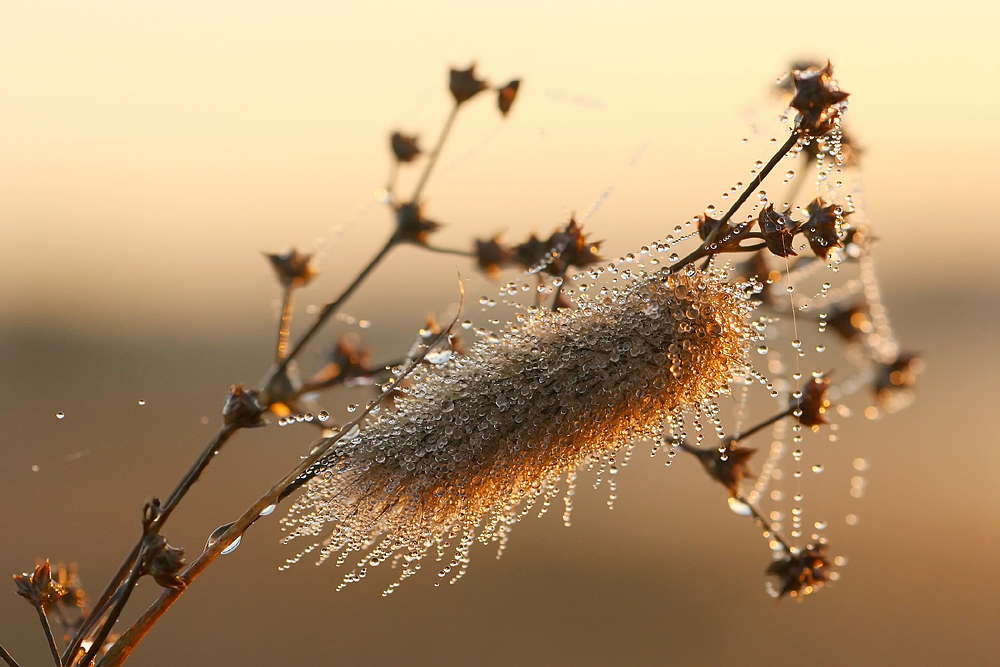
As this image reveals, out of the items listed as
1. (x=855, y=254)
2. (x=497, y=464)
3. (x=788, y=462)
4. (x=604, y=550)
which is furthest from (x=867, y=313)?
(x=788, y=462)

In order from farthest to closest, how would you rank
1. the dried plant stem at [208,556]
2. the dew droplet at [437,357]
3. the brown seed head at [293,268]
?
the brown seed head at [293,268]
the dew droplet at [437,357]
the dried plant stem at [208,556]

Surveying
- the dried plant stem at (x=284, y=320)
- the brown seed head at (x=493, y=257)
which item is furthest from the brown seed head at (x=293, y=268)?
the brown seed head at (x=493, y=257)

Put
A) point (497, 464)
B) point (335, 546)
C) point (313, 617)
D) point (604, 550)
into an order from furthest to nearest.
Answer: point (604, 550), point (313, 617), point (335, 546), point (497, 464)

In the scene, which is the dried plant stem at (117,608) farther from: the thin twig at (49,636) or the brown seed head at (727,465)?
the brown seed head at (727,465)

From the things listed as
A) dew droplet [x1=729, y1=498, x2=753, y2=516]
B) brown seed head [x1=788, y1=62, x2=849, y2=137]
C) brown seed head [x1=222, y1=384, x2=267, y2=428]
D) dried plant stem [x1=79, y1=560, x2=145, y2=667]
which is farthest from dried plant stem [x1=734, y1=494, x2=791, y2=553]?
dried plant stem [x1=79, y1=560, x2=145, y2=667]

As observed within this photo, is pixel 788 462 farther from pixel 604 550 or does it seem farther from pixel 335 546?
pixel 335 546

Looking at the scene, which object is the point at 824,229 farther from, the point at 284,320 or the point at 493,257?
the point at 284,320

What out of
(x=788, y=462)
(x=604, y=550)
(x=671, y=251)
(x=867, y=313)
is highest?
(x=788, y=462)
